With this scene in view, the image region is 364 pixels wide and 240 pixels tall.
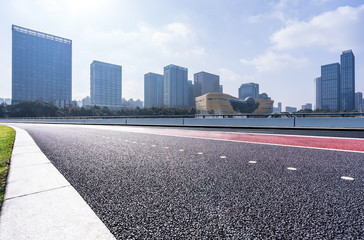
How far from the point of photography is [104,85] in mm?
188125

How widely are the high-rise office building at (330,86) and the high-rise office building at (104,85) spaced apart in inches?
8630

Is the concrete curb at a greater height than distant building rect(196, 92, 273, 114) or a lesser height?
lesser

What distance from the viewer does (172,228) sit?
156cm

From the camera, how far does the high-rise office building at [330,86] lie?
18500cm

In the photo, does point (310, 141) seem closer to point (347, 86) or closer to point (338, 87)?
point (338, 87)

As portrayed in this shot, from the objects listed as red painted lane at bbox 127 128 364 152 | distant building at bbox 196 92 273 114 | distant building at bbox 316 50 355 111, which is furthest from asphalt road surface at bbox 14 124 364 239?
distant building at bbox 316 50 355 111

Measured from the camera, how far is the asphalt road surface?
1.53m

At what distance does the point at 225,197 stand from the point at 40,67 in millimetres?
188629

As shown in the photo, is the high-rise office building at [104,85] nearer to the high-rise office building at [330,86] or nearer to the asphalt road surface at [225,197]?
the asphalt road surface at [225,197]

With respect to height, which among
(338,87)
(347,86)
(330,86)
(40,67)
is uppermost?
(40,67)

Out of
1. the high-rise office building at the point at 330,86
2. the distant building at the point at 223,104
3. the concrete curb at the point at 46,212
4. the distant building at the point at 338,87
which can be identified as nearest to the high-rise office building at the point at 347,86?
the distant building at the point at 338,87

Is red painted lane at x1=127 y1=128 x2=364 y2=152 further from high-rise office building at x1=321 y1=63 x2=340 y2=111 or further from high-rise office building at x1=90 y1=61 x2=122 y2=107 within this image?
high-rise office building at x1=321 y1=63 x2=340 y2=111

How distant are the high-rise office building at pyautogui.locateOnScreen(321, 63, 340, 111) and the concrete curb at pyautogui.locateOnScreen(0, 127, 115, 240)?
233385 millimetres

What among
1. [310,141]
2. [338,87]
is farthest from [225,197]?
[338,87]
